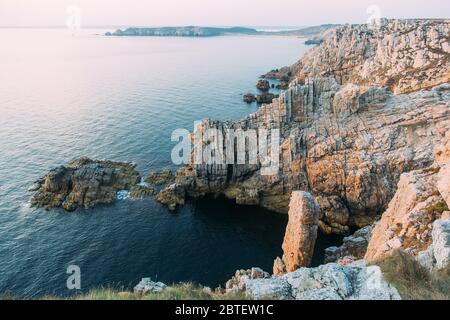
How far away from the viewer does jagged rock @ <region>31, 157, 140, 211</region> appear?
230ft

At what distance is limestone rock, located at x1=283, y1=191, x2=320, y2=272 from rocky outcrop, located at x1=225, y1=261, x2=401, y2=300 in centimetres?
2017

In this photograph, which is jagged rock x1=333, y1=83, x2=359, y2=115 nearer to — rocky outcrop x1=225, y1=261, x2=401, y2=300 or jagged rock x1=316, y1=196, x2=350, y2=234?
jagged rock x1=316, y1=196, x2=350, y2=234

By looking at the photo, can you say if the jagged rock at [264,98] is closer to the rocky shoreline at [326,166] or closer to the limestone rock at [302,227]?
the rocky shoreline at [326,166]

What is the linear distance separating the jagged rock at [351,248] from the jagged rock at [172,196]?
99.4 ft

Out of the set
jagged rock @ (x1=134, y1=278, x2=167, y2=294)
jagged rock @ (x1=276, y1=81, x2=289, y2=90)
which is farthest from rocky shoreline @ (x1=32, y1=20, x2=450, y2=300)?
jagged rock @ (x1=276, y1=81, x2=289, y2=90)

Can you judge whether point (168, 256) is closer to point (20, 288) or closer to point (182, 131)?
point (20, 288)

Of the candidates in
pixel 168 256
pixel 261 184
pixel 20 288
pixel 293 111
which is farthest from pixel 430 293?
pixel 293 111

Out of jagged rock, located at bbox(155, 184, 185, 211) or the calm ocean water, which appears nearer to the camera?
the calm ocean water

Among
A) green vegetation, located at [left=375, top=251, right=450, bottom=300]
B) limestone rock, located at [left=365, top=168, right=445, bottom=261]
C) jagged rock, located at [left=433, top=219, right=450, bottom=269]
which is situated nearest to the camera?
green vegetation, located at [left=375, top=251, right=450, bottom=300]

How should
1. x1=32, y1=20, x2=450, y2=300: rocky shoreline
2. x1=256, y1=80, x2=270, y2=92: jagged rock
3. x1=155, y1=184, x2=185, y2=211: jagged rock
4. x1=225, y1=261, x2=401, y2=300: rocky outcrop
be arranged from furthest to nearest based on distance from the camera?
→ x1=256, y1=80, x2=270, y2=92: jagged rock → x1=155, y1=184, x2=185, y2=211: jagged rock → x1=32, y1=20, x2=450, y2=300: rocky shoreline → x1=225, y1=261, x2=401, y2=300: rocky outcrop

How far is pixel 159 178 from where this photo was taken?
261 feet

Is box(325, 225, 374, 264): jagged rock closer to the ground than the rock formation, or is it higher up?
closer to the ground

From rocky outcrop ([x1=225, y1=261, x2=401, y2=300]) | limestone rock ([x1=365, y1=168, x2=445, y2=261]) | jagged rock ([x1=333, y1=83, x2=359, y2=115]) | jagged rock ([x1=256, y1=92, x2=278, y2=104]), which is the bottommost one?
limestone rock ([x1=365, y1=168, x2=445, y2=261])
